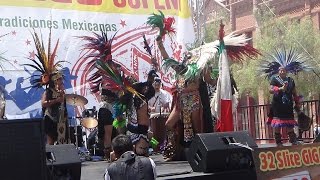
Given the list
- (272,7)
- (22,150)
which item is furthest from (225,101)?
(272,7)

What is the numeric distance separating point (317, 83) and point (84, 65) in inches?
450

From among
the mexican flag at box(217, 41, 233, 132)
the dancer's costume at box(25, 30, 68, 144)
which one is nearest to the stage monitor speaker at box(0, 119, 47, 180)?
the mexican flag at box(217, 41, 233, 132)

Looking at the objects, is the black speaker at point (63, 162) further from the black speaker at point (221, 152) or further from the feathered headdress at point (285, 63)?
the feathered headdress at point (285, 63)

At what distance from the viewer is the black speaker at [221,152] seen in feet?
16.1

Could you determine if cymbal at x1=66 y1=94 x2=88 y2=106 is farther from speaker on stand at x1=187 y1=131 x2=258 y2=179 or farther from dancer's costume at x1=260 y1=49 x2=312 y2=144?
speaker on stand at x1=187 y1=131 x2=258 y2=179

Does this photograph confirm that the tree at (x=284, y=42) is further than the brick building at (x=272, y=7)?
No

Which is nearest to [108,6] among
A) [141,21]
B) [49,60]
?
[141,21]

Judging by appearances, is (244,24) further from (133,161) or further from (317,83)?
(133,161)

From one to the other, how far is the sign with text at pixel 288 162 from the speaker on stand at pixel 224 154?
0.18 m

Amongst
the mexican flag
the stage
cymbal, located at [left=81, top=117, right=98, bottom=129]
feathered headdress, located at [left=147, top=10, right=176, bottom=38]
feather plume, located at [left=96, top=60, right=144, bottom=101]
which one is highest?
feathered headdress, located at [left=147, top=10, right=176, bottom=38]

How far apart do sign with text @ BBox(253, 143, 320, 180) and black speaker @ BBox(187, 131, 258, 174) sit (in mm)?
212

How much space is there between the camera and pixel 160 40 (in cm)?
655

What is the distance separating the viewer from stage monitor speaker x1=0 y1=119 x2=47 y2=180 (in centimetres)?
392

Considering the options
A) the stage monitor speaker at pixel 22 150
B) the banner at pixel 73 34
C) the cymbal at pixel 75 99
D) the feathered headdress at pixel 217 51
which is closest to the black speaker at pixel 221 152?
the feathered headdress at pixel 217 51
